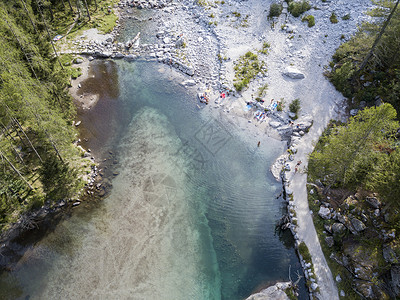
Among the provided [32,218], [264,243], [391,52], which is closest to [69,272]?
[32,218]

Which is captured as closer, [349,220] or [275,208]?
[349,220]

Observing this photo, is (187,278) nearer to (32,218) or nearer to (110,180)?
(110,180)

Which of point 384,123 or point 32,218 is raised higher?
point 384,123

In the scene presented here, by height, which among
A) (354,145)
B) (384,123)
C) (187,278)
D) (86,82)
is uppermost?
(384,123)

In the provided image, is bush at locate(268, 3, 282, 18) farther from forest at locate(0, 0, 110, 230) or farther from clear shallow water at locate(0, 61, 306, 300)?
forest at locate(0, 0, 110, 230)

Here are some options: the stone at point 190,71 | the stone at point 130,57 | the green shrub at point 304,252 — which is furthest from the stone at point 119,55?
the green shrub at point 304,252


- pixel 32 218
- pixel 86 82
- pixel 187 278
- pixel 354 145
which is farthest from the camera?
pixel 86 82

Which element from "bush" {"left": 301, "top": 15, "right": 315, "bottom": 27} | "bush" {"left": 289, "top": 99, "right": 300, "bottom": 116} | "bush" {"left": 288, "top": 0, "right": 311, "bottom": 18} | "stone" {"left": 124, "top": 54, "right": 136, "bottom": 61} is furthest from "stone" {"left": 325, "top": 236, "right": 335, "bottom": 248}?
"bush" {"left": 288, "top": 0, "right": 311, "bottom": 18}
